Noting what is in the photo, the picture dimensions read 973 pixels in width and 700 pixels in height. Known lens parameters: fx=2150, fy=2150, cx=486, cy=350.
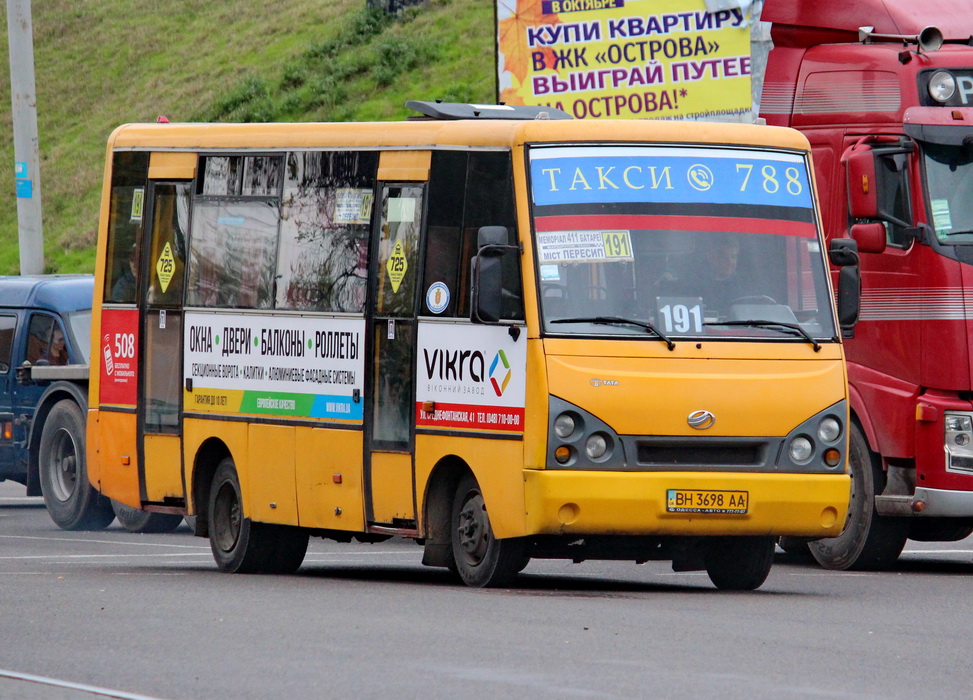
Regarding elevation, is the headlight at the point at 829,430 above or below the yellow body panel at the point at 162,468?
above

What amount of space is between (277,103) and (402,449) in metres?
42.7

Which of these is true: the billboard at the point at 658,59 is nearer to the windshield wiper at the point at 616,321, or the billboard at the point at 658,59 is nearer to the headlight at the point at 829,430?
the headlight at the point at 829,430

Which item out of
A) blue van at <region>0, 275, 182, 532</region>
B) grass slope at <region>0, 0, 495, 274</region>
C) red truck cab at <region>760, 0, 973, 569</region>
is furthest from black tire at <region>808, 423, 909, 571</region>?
grass slope at <region>0, 0, 495, 274</region>

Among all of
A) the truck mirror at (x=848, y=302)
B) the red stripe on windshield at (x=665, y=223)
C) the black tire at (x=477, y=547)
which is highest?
the red stripe on windshield at (x=665, y=223)

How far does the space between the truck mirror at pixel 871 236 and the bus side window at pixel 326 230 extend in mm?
3430

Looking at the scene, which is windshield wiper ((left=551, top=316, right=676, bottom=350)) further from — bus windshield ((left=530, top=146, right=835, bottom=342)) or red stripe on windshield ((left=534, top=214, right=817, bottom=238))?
red stripe on windshield ((left=534, top=214, right=817, bottom=238))

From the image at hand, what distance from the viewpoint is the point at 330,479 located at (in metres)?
13.7

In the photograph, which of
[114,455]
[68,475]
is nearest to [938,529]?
[114,455]

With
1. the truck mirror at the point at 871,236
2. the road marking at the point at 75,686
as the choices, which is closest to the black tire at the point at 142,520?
the truck mirror at the point at 871,236

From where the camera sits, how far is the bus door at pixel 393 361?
13109 millimetres

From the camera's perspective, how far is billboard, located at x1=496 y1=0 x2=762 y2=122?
2505cm

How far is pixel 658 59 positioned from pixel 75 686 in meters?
17.6

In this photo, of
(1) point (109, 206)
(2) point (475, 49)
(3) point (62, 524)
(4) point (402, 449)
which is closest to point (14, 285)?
(3) point (62, 524)

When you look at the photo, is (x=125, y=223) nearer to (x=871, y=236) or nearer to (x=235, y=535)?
(x=235, y=535)
